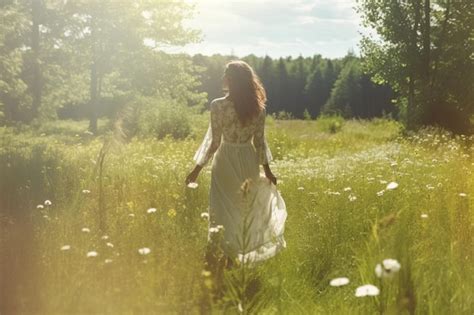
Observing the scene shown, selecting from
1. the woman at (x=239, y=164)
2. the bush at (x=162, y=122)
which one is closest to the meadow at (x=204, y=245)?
the woman at (x=239, y=164)

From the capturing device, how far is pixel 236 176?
202 inches

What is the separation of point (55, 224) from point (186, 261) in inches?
66.9

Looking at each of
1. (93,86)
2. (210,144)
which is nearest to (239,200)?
(210,144)

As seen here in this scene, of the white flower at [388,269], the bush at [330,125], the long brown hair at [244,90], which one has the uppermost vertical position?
the long brown hair at [244,90]

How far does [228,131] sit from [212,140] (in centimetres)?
19

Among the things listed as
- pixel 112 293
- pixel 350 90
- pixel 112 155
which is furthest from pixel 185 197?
pixel 350 90

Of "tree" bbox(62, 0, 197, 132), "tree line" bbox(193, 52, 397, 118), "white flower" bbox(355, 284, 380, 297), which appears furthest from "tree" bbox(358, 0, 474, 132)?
"tree line" bbox(193, 52, 397, 118)

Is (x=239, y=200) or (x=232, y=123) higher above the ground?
(x=232, y=123)

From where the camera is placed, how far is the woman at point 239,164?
489 centimetres

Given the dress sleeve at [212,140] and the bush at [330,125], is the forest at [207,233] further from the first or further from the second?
the bush at [330,125]

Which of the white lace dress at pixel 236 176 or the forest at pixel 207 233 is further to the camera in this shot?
the white lace dress at pixel 236 176

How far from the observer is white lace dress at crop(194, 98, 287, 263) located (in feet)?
16.4

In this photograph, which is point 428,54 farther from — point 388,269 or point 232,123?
point 388,269

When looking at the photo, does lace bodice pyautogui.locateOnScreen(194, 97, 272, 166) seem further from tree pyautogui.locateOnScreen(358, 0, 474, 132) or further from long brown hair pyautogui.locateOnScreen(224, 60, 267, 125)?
tree pyautogui.locateOnScreen(358, 0, 474, 132)
